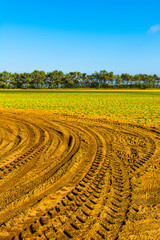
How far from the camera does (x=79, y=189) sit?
3918mm

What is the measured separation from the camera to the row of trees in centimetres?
12150

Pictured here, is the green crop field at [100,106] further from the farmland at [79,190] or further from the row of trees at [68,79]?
the row of trees at [68,79]

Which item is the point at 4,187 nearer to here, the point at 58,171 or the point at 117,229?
the point at 58,171

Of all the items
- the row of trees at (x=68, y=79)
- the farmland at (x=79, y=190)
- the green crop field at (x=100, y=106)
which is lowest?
the farmland at (x=79, y=190)

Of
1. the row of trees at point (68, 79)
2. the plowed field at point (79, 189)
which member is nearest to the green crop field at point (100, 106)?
the plowed field at point (79, 189)

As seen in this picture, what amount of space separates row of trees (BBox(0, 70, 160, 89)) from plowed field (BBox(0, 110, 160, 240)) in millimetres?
118203

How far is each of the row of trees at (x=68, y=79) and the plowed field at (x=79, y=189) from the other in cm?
11820

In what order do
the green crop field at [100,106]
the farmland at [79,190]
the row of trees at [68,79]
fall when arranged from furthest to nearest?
the row of trees at [68,79]
the green crop field at [100,106]
the farmland at [79,190]

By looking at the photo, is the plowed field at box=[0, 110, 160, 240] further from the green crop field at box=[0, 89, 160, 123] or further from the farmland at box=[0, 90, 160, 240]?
the green crop field at box=[0, 89, 160, 123]

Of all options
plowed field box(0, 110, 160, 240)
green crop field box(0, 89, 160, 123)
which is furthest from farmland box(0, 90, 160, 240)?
green crop field box(0, 89, 160, 123)

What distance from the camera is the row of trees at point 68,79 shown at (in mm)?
121500

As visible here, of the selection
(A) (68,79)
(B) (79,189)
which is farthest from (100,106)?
(A) (68,79)

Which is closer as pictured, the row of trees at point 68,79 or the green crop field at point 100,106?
the green crop field at point 100,106

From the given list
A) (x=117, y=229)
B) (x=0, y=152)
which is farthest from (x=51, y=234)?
(x=0, y=152)
